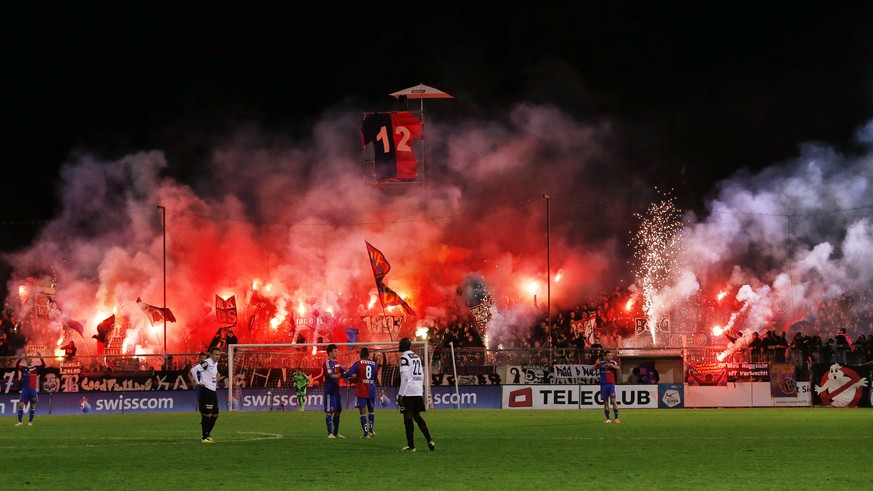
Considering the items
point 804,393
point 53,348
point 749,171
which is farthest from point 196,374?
point 749,171

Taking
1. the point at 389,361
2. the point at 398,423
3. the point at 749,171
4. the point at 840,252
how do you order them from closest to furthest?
the point at 398,423 < the point at 389,361 < the point at 840,252 < the point at 749,171

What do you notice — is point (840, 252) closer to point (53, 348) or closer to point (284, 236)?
point (284, 236)

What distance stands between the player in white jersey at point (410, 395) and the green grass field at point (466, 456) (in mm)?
438

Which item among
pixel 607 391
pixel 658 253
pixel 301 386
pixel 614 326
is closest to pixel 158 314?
pixel 301 386

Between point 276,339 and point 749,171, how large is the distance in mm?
36836

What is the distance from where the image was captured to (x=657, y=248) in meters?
80.5

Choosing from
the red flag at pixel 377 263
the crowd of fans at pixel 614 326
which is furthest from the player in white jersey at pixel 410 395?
the red flag at pixel 377 263

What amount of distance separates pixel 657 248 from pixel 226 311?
3263 cm

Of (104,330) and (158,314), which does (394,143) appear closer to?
(158,314)

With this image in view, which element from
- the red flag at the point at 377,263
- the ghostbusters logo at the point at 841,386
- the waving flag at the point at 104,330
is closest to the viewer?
the ghostbusters logo at the point at 841,386

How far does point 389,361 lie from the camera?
4381cm

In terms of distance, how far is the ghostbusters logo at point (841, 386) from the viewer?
129 ft

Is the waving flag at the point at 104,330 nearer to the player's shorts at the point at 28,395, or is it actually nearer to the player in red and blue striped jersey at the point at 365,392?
the player's shorts at the point at 28,395

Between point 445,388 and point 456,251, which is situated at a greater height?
point 456,251
